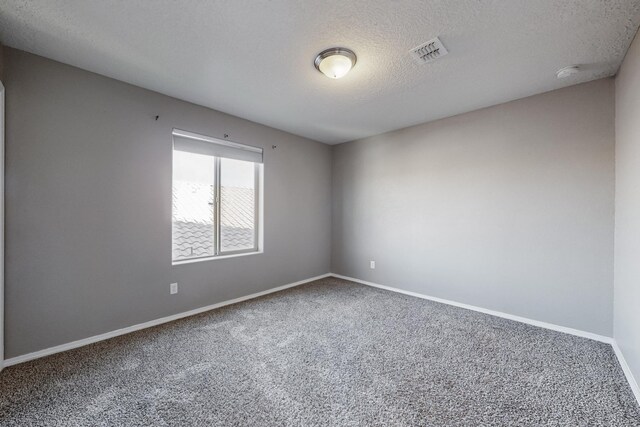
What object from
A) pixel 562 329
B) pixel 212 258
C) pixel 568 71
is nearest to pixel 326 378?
pixel 212 258

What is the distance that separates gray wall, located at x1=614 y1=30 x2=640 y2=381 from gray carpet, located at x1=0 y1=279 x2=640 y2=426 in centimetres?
30

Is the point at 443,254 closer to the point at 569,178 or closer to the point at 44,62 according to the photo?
the point at 569,178

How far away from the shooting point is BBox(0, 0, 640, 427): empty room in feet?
5.51

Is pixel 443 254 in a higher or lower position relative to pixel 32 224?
lower

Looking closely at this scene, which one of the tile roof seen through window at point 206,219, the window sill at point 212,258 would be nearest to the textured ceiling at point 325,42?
the tile roof seen through window at point 206,219

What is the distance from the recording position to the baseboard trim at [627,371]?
172 centimetres

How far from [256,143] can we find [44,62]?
2073 mm

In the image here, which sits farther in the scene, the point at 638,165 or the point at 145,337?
the point at 145,337

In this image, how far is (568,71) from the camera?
90.0 inches

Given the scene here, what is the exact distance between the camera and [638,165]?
179 centimetres

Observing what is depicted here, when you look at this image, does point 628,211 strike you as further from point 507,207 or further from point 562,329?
point 562,329

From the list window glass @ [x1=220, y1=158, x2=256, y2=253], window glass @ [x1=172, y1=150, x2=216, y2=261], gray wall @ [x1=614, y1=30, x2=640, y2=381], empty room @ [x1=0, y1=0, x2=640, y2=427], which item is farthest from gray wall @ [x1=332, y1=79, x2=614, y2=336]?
window glass @ [x1=172, y1=150, x2=216, y2=261]

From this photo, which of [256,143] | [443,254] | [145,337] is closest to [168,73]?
[256,143]

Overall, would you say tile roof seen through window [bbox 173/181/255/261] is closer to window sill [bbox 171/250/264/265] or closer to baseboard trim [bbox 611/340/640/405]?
window sill [bbox 171/250/264/265]
